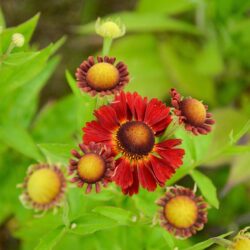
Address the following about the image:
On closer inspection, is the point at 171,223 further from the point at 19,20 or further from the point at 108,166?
the point at 19,20

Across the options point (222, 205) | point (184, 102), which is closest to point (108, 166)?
point (184, 102)

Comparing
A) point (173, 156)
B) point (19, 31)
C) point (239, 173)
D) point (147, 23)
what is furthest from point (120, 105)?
point (147, 23)

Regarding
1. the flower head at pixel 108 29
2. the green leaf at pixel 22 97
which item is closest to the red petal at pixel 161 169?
the flower head at pixel 108 29

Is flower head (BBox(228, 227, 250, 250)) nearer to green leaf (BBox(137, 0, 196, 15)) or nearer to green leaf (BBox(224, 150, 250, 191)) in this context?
green leaf (BBox(224, 150, 250, 191))

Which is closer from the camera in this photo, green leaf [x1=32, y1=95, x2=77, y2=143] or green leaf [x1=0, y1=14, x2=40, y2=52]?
green leaf [x1=0, y1=14, x2=40, y2=52]

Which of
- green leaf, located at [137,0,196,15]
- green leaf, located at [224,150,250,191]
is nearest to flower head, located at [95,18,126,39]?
green leaf, located at [224,150,250,191]

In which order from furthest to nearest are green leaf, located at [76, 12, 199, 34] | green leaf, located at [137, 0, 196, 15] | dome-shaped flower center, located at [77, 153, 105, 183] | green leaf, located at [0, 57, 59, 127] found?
green leaf, located at [137, 0, 196, 15] → green leaf, located at [76, 12, 199, 34] → green leaf, located at [0, 57, 59, 127] → dome-shaped flower center, located at [77, 153, 105, 183]

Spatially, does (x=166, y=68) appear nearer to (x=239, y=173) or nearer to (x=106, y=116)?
(x=239, y=173)

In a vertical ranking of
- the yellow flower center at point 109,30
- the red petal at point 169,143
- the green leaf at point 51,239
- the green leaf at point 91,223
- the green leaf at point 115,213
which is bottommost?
the green leaf at point 51,239

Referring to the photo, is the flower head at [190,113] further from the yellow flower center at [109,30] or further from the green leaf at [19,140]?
the green leaf at [19,140]
